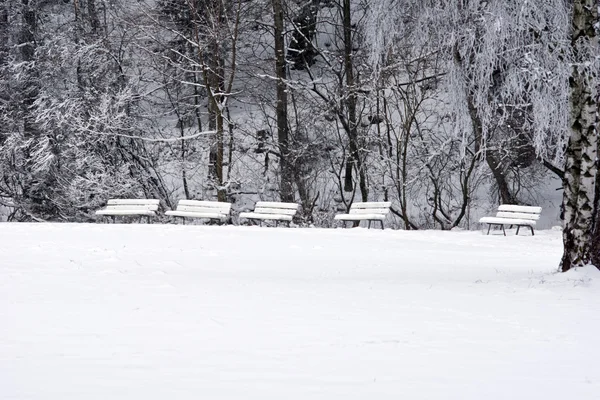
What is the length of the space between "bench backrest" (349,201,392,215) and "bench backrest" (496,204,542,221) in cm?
226

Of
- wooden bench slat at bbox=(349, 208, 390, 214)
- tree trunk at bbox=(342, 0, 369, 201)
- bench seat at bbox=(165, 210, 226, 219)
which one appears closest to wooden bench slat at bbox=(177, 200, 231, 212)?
bench seat at bbox=(165, 210, 226, 219)

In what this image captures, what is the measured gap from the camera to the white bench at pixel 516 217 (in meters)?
15.6

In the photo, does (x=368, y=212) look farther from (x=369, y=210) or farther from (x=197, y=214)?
(x=197, y=214)

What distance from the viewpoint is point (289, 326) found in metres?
6.04

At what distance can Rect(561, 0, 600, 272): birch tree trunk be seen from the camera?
8773 mm

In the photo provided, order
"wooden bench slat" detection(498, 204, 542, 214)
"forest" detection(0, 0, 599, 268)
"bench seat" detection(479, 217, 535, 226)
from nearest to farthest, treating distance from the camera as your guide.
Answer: "bench seat" detection(479, 217, 535, 226) → "wooden bench slat" detection(498, 204, 542, 214) → "forest" detection(0, 0, 599, 268)

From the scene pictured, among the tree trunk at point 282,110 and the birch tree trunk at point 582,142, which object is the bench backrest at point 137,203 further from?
the birch tree trunk at point 582,142

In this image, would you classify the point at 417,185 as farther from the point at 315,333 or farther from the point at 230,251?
the point at 315,333

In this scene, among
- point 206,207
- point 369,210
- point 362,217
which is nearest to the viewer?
point 362,217

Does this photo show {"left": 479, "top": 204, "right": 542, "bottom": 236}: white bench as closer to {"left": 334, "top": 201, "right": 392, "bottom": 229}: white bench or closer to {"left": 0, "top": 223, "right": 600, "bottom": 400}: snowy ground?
{"left": 334, "top": 201, "right": 392, "bottom": 229}: white bench

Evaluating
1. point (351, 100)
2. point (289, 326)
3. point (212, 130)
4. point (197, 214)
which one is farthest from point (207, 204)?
point (289, 326)

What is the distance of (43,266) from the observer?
9.63 meters

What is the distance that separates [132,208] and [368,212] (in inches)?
212

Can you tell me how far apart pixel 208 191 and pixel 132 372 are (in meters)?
17.6
